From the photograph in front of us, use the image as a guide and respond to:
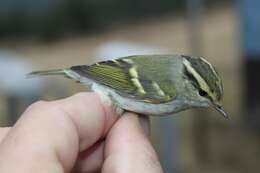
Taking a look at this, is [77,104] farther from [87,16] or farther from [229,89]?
[87,16]

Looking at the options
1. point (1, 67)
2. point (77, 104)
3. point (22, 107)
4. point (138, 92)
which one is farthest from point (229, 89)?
point (77, 104)

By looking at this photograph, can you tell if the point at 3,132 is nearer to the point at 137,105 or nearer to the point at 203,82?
the point at 137,105

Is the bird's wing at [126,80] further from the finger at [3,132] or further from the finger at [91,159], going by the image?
the finger at [3,132]

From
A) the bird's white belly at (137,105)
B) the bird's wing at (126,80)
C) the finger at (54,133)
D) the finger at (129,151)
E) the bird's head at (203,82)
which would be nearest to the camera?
the finger at (54,133)

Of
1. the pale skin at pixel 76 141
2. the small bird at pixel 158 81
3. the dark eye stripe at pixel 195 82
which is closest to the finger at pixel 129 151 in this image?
the pale skin at pixel 76 141

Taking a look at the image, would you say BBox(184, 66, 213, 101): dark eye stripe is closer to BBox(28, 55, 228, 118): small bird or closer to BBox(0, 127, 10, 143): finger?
BBox(28, 55, 228, 118): small bird
